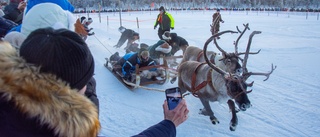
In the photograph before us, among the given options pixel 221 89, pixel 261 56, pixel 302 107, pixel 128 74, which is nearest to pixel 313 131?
pixel 302 107

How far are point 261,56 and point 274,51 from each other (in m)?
1.20

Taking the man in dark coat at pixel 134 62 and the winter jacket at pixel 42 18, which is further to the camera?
the man in dark coat at pixel 134 62

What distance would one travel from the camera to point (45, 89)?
0.98 m

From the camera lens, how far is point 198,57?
575 cm

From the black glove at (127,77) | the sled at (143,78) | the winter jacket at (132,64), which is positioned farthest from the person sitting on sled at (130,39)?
the black glove at (127,77)

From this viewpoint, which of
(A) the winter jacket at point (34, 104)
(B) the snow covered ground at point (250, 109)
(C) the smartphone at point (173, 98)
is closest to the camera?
(A) the winter jacket at point (34, 104)

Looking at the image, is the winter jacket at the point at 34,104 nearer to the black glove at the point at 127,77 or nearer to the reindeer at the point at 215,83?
the reindeer at the point at 215,83

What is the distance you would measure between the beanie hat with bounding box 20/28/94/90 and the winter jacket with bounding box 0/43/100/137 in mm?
34

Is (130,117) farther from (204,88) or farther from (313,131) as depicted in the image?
(313,131)

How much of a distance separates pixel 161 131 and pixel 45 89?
0.73 metres

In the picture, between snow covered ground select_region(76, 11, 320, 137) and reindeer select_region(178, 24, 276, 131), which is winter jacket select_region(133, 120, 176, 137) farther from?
snow covered ground select_region(76, 11, 320, 137)

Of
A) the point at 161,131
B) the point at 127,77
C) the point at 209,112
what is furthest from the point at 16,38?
the point at 127,77

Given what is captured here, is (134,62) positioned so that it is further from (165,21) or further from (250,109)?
(165,21)

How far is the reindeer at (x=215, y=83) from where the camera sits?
134 inches
